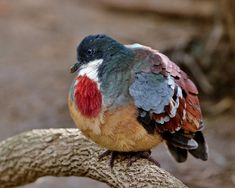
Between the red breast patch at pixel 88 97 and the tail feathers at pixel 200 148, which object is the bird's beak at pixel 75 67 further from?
the tail feathers at pixel 200 148

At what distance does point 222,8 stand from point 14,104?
1867 millimetres

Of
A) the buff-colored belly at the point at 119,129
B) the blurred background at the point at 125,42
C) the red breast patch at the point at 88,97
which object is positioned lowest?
the blurred background at the point at 125,42

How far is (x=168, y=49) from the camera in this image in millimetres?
6258

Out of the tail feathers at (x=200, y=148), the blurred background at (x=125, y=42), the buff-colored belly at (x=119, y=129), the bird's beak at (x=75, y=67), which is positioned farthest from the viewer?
the blurred background at (x=125, y=42)

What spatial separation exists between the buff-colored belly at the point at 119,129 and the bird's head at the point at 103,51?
202 millimetres

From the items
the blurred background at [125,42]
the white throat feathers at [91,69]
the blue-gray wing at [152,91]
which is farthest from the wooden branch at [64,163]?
the blurred background at [125,42]

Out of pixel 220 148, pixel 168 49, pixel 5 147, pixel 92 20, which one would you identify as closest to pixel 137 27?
pixel 92 20

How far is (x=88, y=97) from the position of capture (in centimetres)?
275

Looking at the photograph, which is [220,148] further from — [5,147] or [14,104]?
[5,147]

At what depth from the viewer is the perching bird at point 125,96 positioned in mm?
2723

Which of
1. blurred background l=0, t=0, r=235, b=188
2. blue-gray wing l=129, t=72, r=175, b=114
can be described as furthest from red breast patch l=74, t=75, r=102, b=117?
blurred background l=0, t=0, r=235, b=188

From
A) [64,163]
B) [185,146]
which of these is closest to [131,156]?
[185,146]

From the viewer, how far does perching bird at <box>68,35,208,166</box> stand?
2.72 m

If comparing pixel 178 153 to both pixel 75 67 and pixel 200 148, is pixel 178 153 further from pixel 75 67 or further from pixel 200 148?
pixel 75 67
